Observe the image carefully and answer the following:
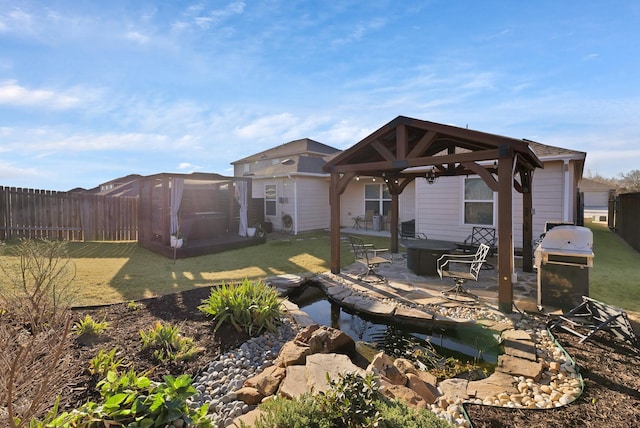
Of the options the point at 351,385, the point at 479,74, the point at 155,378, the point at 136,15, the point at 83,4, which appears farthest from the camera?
the point at 479,74

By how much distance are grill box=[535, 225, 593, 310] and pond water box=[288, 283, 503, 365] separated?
135cm

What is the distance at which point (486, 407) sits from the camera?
8.08ft

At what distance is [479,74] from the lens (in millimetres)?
7445

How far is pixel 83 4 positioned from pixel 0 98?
8.49ft

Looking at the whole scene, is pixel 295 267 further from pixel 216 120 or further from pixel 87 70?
pixel 87 70

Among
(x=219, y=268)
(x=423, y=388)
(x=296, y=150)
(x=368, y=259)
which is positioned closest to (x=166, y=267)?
(x=219, y=268)

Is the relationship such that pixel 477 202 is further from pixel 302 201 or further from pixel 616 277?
pixel 302 201

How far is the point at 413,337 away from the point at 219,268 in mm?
5109

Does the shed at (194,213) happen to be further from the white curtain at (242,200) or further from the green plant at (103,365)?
the green plant at (103,365)

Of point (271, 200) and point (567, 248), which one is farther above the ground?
point (271, 200)

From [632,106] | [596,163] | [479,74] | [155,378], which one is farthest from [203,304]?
[596,163]

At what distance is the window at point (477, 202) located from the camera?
30.0 feet

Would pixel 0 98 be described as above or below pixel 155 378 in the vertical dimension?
above

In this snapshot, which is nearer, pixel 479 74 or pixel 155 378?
pixel 155 378
